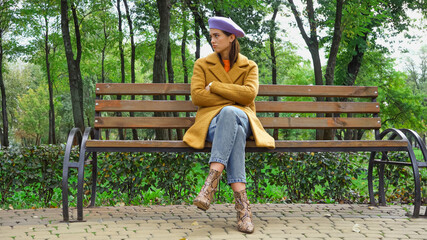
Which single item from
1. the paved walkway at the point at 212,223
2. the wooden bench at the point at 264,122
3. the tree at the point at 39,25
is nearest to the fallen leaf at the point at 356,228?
the paved walkway at the point at 212,223

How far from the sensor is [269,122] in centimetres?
507

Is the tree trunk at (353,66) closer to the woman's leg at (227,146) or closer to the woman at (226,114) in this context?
the woman at (226,114)

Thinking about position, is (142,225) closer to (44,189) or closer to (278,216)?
(278,216)

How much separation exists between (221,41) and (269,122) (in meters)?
1.14

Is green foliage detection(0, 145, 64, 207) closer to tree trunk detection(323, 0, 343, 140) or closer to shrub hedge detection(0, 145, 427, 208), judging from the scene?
shrub hedge detection(0, 145, 427, 208)

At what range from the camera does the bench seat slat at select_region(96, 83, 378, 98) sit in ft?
16.3

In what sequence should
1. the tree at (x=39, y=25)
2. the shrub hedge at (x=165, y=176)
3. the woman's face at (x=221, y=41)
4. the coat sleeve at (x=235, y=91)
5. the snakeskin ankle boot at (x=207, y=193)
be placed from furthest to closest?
the tree at (x=39, y=25), the shrub hedge at (x=165, y=176), the woman's face at (x=221, y=41), the coat sleeve at (x=235, y=91), the snakeskin ankle boot at (x=207, y=193)

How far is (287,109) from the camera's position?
16.7 feet

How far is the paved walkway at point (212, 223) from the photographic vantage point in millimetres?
3760

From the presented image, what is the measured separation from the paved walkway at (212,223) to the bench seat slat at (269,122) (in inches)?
35.7

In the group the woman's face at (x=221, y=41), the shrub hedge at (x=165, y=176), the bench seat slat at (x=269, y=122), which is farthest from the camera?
the shrub hedge at (x=165, y=176)

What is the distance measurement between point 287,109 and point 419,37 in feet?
→ 58.4

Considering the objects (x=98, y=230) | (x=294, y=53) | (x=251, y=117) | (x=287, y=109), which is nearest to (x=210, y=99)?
(x=251, y=117)

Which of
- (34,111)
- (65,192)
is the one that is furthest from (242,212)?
(34,111)
